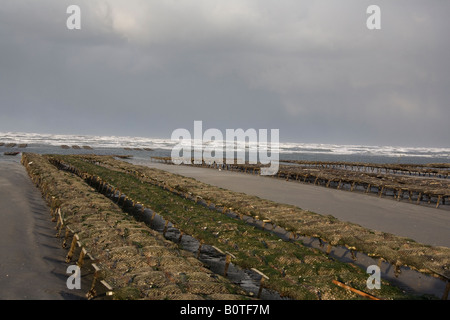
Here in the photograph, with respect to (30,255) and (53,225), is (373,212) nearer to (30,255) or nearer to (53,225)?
(53,225)

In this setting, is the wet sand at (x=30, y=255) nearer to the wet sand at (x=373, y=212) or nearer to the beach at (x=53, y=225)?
the beach at (x=53, y=225)

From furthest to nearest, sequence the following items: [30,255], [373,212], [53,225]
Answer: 1. [373,212]
2. [53,225]
3. [30,255]

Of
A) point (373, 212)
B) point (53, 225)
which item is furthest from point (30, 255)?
point (373, 212)

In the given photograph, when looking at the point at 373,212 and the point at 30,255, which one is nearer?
the point at 30,255

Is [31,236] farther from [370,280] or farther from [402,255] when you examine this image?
[402,255]

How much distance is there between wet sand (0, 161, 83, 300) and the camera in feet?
30.0

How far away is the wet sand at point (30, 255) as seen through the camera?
914 cm

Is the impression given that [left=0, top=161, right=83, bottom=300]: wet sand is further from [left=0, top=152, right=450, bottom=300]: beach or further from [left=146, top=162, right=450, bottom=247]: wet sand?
[left=146, top=162, right=450, bottom=247]: wet sand

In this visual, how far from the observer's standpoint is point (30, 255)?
11.7 metres

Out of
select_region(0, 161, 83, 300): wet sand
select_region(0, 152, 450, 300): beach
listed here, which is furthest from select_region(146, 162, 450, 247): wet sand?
select_region(0, 161, 83, 300): wet sand

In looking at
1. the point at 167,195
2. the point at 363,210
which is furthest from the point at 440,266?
the point at 167,195

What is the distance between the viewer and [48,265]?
1108 cm

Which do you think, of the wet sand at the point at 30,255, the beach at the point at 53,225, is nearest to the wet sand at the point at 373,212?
the beach at the point at 53,225
